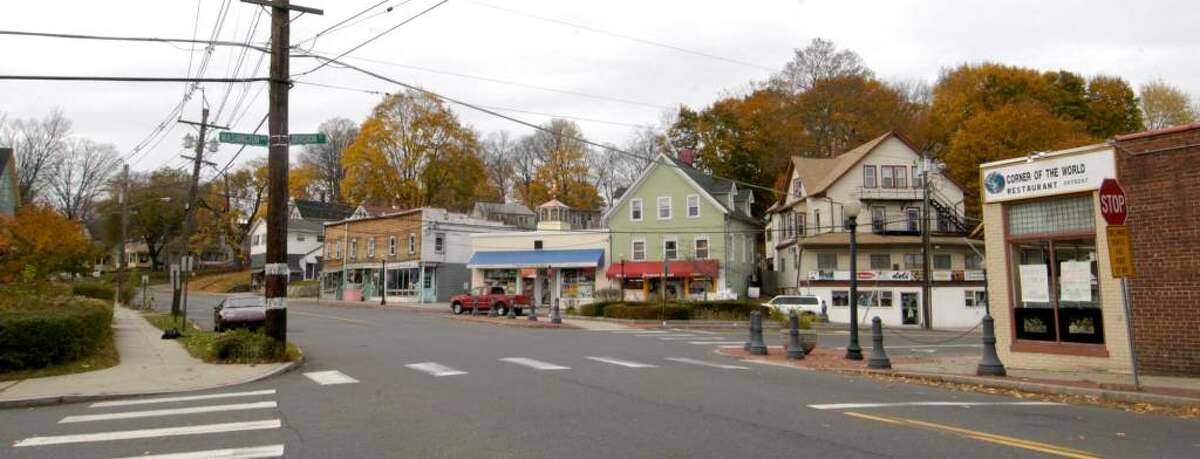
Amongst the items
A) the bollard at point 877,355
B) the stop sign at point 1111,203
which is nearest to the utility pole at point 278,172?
the bollard at point 877,355

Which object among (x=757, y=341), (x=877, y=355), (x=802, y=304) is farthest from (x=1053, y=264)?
(x=802, y=304)

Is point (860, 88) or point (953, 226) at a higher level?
point (860, 88)

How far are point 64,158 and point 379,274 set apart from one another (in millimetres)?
26408

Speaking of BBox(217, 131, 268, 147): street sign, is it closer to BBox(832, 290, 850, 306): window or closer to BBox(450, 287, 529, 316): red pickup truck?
BBox(450, 287, 529, 316): red pickup truck

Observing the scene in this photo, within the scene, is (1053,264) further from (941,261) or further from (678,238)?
(941,261)

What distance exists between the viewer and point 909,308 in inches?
1802

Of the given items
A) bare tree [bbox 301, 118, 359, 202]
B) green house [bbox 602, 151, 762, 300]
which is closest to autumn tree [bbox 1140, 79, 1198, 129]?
green house [bbox 602, 151, 762, 300]

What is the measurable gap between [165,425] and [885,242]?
140ft

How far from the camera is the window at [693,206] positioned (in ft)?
155

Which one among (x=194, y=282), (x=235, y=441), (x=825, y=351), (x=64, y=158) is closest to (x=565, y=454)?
(x=235, y=441)

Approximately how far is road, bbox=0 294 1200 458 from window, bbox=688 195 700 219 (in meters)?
32.5

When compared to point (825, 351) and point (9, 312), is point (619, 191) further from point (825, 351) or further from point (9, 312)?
point (9, 312)

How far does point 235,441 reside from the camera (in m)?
7.76

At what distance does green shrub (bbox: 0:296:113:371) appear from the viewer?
13195 mm
